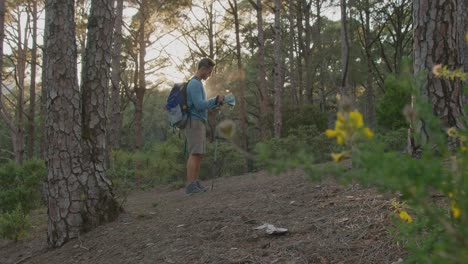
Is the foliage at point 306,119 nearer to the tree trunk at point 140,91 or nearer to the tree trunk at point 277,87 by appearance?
the tree trunk at point 277,87

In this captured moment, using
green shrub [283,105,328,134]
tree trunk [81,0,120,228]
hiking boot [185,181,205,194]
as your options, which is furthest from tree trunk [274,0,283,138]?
tree trunk [81,0,120,228]

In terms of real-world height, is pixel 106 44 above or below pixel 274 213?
above

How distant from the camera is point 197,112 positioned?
4.83 metres

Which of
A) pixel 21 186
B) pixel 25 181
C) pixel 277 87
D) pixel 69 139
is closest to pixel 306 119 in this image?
pixel 277 87

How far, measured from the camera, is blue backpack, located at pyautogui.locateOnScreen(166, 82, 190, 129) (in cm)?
475

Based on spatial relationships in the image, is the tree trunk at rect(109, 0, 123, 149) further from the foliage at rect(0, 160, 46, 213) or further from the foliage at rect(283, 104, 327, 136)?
the foliage at rect(283, 104, 327, 136)

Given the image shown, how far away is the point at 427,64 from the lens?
345 centimetres

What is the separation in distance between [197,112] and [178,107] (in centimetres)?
23

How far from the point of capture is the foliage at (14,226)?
4.29 metres

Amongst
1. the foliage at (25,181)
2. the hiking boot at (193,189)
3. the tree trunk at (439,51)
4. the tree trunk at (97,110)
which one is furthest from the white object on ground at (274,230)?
the foliage at (25,181)

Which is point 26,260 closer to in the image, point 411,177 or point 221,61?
point 411,177

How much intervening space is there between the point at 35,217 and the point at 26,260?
2.65m

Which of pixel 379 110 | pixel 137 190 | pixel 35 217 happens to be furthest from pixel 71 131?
pixel 379 110

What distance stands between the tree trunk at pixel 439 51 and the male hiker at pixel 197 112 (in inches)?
84.4
